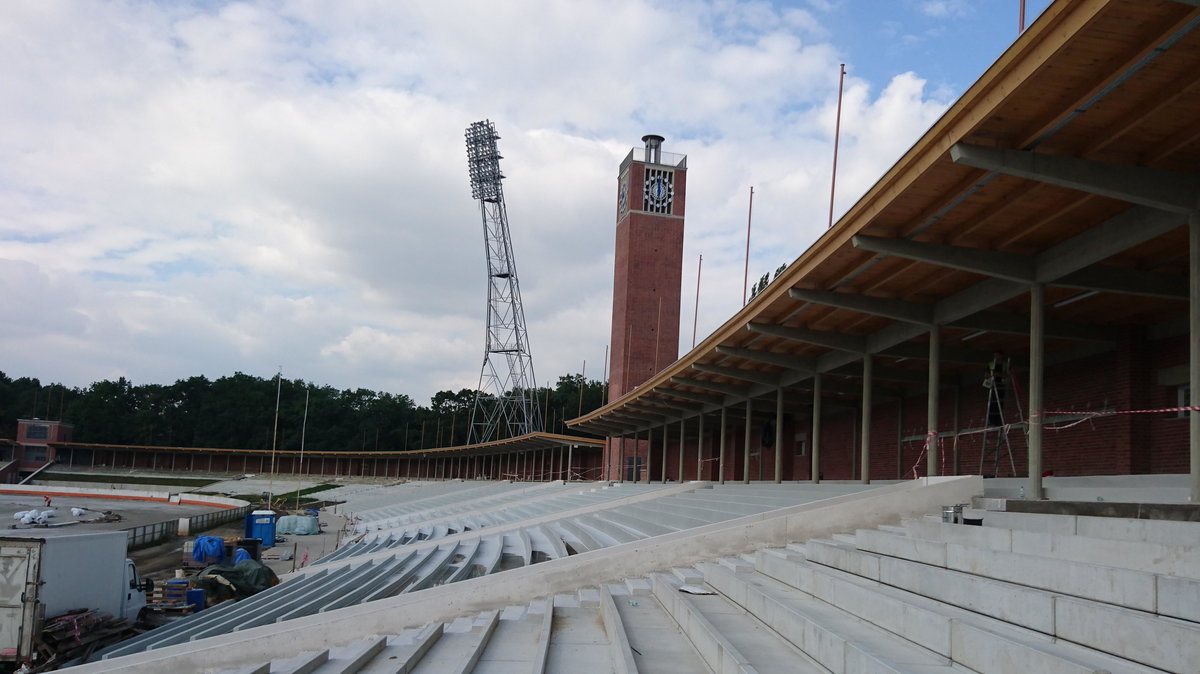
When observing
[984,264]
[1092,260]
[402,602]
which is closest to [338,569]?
[402,602]

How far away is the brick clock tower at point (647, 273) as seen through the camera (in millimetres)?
50531

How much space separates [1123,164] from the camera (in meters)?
7.39

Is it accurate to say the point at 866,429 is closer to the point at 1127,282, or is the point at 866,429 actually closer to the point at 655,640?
the point at 1127,282

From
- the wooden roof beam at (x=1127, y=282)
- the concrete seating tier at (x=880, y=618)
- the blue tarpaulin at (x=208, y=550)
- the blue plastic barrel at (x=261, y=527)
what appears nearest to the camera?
the concrete seating tier at (x=880, y=618)

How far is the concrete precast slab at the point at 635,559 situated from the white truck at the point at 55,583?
5.95m

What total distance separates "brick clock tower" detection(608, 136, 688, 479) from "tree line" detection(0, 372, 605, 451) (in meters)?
49.0

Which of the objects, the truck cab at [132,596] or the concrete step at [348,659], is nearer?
the concrete step at [348,659]

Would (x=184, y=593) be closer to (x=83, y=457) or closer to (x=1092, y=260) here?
(x=1092, y=260)

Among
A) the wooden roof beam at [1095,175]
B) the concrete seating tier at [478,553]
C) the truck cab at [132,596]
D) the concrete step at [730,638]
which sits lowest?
the truck cab at [132,596]

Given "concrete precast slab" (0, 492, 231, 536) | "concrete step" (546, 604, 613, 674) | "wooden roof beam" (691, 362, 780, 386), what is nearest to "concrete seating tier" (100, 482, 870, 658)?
"wooden roof beam" (691, 362, 780, 386)

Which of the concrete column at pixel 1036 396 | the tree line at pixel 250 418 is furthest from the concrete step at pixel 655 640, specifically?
the tree line at pixel 250 418

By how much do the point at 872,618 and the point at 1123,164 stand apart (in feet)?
15.7

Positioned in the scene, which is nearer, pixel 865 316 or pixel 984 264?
pixel 984 264

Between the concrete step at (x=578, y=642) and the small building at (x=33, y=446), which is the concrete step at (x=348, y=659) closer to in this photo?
the concrete step at (x=578, y=642)
